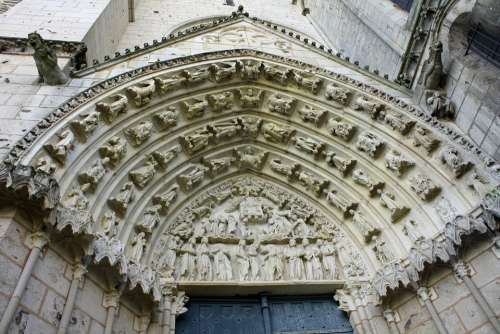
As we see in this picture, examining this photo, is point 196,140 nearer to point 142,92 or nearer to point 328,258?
point 142,92

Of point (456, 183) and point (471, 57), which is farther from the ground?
point (471, 57)

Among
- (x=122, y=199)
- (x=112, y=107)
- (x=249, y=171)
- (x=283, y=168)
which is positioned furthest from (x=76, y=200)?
(x=283, y=168)

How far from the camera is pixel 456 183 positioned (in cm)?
486

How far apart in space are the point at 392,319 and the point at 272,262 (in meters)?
1.48

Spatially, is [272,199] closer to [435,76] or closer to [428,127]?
[428,127]

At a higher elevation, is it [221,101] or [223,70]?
[223,70]

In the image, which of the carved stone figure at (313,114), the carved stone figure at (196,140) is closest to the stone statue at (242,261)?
the carved stone figure at (196,140)

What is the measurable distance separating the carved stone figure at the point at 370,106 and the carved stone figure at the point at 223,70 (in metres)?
1.87

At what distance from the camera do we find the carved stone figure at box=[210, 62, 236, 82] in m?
6.34

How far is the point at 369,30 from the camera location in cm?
909

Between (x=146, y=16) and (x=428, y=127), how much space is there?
7894 millimetres

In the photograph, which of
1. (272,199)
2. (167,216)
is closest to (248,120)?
(272,199)

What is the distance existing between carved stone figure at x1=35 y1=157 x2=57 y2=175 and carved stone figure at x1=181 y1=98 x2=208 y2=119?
2278 millimetres

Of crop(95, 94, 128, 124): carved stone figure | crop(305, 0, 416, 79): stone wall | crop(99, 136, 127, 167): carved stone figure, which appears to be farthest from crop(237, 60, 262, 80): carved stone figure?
crop(305, 0, 416, 79): stone wall
